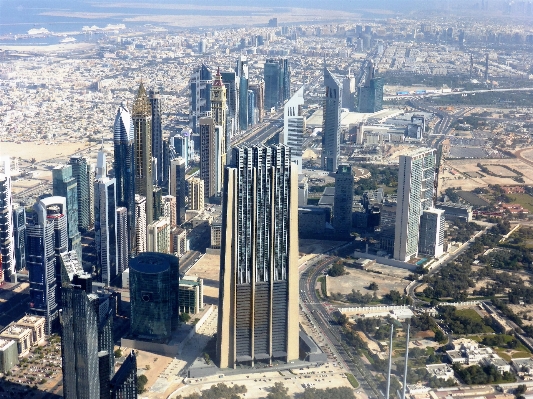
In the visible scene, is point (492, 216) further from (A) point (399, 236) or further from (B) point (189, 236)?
(B) point (189, 236)

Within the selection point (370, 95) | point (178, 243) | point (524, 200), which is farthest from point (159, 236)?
point (370, 95)

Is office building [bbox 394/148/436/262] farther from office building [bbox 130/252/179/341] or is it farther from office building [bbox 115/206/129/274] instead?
office building [bbox 130/252/179/341]

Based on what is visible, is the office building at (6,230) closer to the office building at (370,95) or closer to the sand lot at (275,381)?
the sand lot at (275,381)

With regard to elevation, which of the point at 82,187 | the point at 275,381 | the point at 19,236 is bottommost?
the point at 275,381

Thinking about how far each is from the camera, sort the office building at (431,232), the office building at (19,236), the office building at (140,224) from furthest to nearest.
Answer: the office building at (431,232) → the office building at (140,224) → the office building at (19,236)

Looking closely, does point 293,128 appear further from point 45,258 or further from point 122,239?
point 45,258


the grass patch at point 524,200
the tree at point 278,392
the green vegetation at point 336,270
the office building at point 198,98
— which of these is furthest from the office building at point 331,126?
the tree at point 278,392

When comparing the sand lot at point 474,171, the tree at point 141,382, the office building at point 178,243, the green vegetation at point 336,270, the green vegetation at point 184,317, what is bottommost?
the tree at point 141,382
